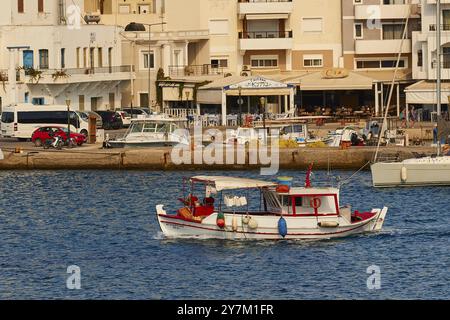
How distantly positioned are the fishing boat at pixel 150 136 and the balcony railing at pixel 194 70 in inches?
827

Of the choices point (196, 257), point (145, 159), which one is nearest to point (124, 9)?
point (145, 159)

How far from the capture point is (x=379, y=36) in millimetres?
88562

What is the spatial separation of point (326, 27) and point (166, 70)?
10305 mm

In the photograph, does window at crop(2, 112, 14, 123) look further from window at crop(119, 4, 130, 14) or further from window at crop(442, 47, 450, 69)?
window at crop(442, 47, 450, 69)

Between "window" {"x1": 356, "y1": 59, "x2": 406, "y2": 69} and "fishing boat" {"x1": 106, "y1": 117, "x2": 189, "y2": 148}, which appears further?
"window" {"x1": 356, "y1": 59, "x2": 406, "y2": 69}

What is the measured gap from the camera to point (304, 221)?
140 feet

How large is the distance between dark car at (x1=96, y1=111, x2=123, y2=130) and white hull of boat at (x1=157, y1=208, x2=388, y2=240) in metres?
35.8

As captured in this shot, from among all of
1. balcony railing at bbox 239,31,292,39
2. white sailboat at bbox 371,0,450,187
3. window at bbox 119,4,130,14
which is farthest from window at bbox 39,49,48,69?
white sailboat at bbox 371,0,450,187

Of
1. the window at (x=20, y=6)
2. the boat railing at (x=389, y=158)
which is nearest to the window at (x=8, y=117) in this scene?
the window at (x=20, y=6)

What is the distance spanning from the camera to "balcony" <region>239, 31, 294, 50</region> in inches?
3504

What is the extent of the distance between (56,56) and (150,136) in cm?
1717

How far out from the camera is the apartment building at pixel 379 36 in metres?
87.4

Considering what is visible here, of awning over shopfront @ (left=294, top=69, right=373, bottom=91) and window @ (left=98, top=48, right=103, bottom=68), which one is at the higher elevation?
window @ (left=98, top=48, right=103, bottom=68)

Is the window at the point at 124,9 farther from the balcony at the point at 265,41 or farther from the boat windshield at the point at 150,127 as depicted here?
the boat windshield at the point at 150,127
